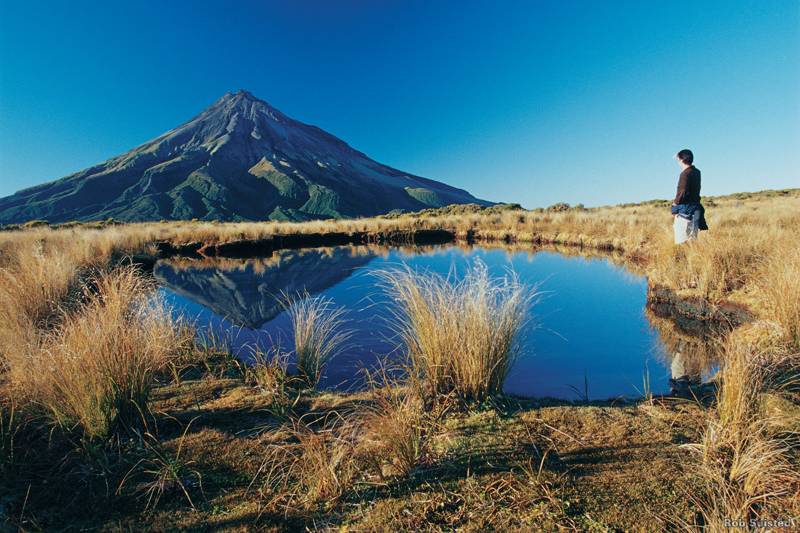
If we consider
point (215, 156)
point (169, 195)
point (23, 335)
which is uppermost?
point (215, 156)

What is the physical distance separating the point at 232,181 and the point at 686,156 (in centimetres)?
13419

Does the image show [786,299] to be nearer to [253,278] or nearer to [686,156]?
[686,156]

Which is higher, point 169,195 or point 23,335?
point 169,195

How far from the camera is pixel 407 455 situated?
2.03m

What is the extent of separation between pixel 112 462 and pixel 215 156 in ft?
483

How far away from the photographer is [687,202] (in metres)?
6.40

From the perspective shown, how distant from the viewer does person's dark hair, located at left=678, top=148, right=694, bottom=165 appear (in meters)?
6.05

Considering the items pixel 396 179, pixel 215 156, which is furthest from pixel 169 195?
pixel 396 179

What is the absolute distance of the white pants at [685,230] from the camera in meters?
6.79

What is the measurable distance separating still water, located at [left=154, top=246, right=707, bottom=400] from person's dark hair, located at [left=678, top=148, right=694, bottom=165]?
246 cm

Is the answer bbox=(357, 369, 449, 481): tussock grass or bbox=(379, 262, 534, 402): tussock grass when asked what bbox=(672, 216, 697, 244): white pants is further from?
bbox=(357, 369, 449, 481): tussock grass

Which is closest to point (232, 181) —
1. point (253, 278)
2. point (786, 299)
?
point (253, 278)

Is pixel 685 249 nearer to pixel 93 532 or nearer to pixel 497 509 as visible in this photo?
pixel 497 509

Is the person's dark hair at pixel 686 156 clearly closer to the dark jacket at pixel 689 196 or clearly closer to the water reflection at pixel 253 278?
the dark jacket at pixel 689 196
